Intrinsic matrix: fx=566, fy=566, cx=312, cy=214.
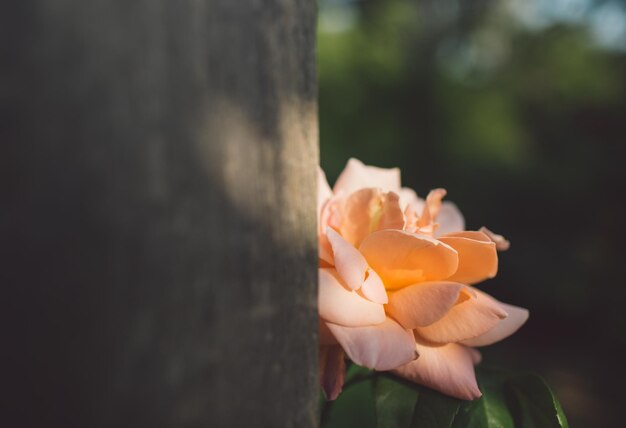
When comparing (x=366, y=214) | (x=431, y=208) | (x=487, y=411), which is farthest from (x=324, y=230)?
(x=487, y=411)

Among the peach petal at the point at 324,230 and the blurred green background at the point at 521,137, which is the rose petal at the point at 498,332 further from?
the blurred green background at the point at 521,137

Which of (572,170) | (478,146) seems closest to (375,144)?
(478,146)

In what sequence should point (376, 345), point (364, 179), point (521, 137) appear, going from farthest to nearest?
point (521, 137) < point (364, 179) < point (376, 345)

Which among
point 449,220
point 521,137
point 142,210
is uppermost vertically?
point 142,210

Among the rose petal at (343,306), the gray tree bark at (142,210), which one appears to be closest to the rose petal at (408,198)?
the rose petal at (343,306)

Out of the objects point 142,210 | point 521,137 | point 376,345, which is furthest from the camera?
point 521,137

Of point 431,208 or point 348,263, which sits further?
point 431,208

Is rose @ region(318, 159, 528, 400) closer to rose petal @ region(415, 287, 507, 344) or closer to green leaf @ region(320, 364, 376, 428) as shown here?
rose petal @ region(415, 287, 507, 344)

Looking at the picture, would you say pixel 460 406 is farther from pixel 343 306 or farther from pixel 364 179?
pixel 364 179

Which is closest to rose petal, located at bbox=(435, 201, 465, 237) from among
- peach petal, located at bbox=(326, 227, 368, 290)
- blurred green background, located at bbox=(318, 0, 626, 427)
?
peach petal, located at bbox=(326, 227, 368, 290)
